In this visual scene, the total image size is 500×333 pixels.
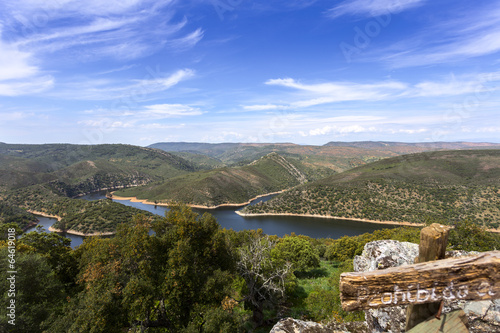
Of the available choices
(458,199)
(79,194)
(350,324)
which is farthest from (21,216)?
(458,199)

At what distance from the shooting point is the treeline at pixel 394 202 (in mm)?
77000

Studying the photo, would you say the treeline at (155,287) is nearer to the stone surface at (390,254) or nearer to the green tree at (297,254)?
the stone surface at (390,254)

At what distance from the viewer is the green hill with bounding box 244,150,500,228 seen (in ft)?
261

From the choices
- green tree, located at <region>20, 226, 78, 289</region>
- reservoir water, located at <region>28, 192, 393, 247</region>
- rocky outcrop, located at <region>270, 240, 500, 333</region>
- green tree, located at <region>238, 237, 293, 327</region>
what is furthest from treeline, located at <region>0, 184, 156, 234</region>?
rocky outcrop, located at <region>270, 240, 500, 333</region>

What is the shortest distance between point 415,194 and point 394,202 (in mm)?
9826

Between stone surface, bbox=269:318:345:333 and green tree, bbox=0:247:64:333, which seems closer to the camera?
stone surface, bbox=269:318:345:333

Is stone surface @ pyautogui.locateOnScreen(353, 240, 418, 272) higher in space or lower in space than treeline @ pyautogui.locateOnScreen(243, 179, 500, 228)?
higher

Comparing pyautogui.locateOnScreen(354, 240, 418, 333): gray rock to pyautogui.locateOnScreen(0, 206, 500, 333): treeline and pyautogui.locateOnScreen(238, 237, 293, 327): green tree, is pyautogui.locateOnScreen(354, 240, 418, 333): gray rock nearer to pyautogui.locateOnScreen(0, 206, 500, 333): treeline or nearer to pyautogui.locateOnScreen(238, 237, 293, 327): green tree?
pyautogui.locateOnScreen(0, 206, 500, 333): treeline

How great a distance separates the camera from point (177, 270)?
11.6 meters

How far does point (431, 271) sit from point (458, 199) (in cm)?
11147

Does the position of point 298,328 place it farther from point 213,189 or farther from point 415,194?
point 213,189

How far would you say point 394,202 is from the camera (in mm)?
93500

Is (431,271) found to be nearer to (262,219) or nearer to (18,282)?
(18,282)

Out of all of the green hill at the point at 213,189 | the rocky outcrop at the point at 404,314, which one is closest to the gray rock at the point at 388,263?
the rocky outcrop at the point at 404,314
